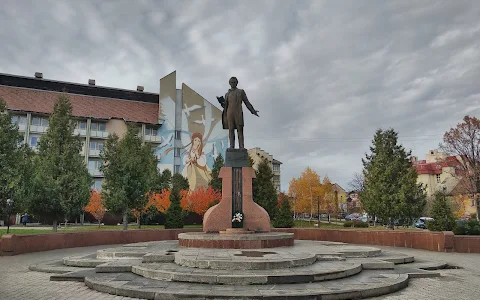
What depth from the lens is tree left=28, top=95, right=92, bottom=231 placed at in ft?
70.4

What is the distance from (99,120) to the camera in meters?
54.3

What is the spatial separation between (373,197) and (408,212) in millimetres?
3006

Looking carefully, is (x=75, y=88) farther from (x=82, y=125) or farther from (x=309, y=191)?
(x=309, y=191)

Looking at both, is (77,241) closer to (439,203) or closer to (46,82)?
(439,203)

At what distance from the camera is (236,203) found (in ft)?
49.6

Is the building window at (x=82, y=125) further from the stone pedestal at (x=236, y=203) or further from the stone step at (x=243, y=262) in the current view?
the stone step at (x=243, y=262)

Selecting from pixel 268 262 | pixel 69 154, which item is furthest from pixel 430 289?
pixel 69 154

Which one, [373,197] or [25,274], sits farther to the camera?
[373,197]

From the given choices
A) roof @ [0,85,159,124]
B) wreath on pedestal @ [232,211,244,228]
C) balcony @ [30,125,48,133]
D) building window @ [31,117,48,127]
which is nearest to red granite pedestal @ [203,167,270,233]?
wreath on pedestal @ [232,211,244,228]

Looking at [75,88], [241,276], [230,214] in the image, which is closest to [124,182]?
[230,214]

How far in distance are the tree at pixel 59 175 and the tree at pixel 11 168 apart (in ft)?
4.00

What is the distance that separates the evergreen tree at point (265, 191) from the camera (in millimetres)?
35469

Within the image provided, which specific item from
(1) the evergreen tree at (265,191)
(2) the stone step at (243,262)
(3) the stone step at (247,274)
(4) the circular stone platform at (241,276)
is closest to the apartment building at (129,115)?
(1) the evergreen tree at (265,191)

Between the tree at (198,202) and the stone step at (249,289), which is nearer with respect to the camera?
the stone step at (249,289)
